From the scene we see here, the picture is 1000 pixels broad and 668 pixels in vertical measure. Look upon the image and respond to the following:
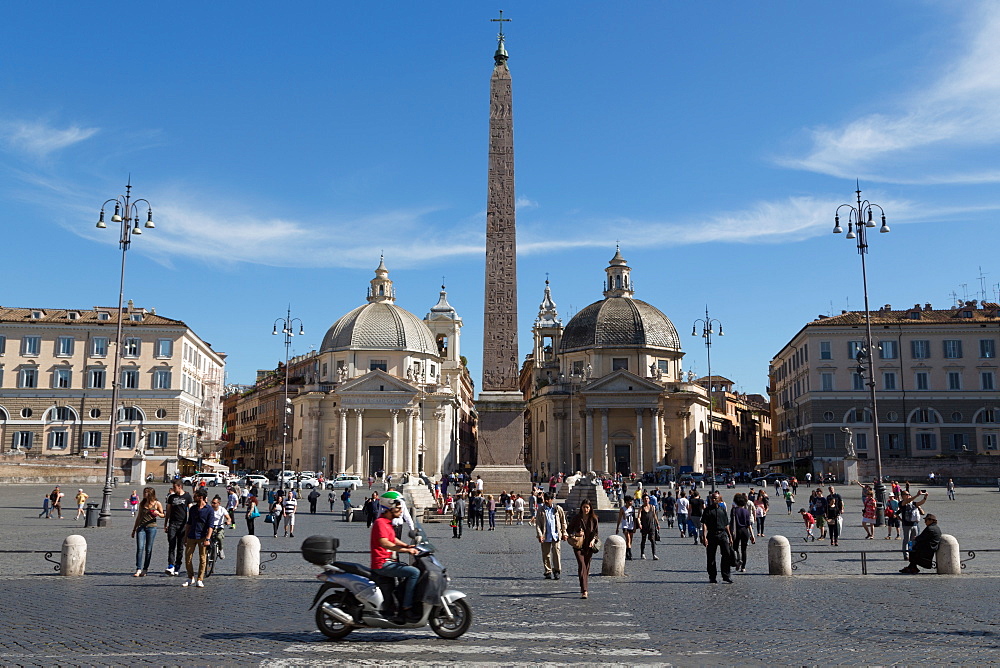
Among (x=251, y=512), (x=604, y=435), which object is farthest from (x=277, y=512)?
(x=604, y=435)

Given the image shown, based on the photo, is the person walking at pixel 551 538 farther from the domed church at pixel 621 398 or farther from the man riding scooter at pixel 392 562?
the domed church at pixel 621 398

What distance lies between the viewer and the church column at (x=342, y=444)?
66.6 m

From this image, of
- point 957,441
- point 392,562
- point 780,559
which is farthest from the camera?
point 957,441

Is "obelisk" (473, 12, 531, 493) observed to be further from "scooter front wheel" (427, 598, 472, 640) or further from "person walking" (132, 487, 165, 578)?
"scooter front wheel" (427, 598, 472, 640)

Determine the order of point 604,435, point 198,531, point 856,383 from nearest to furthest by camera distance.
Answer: point 198,531 < point 856,383 < point 604,435

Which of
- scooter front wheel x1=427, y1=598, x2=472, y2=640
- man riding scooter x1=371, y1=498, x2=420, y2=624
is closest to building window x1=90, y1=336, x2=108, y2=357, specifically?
man riding scooter x1=371, y1=498, x2=420, y2=624

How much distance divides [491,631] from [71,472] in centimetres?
4371

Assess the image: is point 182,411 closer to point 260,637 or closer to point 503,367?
point 503,367

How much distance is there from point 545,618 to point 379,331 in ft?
206

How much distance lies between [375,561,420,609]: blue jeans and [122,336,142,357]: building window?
5358cm

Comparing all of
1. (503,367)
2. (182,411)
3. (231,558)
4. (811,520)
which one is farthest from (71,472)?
(811,520)

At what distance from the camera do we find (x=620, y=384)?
66938mm

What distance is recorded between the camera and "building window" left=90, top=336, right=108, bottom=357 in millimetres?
56625

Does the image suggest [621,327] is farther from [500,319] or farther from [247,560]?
[247,560]
